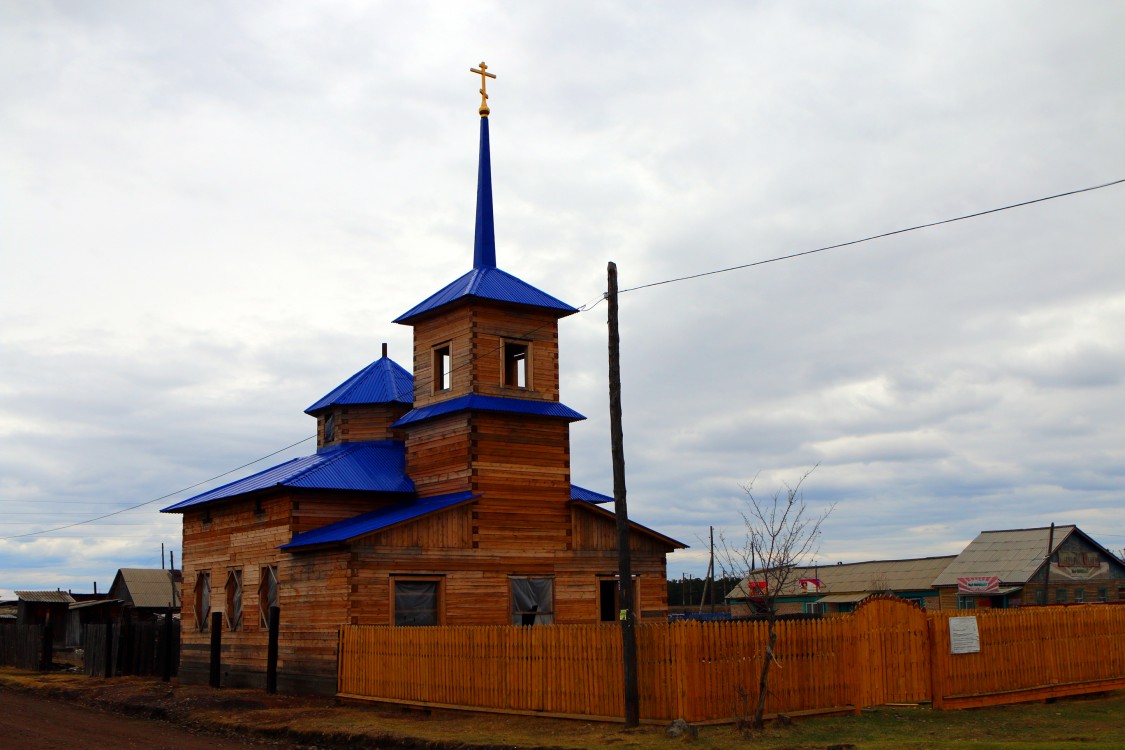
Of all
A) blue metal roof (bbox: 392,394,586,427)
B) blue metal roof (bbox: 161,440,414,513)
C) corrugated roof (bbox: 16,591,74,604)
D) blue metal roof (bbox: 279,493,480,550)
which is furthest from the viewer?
corrugated roof (bbox: 16,591,74,604)

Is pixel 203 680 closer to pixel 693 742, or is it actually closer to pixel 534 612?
pixel 534 612

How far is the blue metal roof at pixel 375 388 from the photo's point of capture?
1518 inches

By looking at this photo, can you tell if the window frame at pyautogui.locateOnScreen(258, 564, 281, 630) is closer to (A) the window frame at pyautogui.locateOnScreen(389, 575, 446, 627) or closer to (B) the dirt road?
(A) the window frame at pyautogui.locateOnScreen(389, 575, 446, 627)

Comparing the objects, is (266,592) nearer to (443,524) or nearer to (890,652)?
(443,524)

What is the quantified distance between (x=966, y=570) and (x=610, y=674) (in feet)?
161

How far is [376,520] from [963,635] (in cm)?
1518

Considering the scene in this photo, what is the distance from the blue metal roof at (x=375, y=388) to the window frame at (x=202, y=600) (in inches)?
275

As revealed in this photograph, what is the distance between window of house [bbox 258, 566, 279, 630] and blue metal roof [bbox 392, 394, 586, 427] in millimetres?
5880

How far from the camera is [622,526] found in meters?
20.1

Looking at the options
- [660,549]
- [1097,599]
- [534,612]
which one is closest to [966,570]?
[1097,599]

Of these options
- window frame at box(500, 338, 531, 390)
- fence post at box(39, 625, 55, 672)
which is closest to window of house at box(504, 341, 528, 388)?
window frame at box(500, 338, 531, 390)

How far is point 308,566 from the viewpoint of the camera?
1171 inches

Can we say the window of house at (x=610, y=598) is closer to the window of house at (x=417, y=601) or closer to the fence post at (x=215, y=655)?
the window of house at (x=417, y=601)

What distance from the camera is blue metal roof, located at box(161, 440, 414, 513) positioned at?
32.3m
